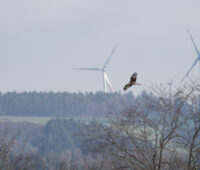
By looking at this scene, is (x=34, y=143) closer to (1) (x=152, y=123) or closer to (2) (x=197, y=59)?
(2) (x=197, y=59)

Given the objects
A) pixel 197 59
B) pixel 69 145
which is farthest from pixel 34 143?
pixel 197 59

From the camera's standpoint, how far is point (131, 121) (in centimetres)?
3959

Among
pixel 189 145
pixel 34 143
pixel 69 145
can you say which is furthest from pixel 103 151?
pixel 34 143

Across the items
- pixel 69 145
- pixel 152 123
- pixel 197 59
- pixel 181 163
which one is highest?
pixel 69 145

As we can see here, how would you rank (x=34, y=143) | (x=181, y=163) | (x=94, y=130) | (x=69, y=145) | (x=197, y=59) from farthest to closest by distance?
(x=34, y=143), (x=69, y=145), (x=197, y=59), (x=94, y=130), (x=181, y=163)

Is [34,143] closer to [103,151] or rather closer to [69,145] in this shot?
[69,145]

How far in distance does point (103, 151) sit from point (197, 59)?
48.5 metres

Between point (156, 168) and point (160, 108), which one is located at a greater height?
point (160, 108)

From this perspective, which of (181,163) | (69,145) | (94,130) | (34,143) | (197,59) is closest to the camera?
(181,163)

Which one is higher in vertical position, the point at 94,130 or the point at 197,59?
the point at 197,59

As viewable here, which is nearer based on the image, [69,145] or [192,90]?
[192,90]

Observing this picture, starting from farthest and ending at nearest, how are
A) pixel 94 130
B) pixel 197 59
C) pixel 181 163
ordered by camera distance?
pixel 197 59 < pixel 94 130 < pixel 181 163

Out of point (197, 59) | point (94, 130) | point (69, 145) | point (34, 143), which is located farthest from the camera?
point (34, 143)

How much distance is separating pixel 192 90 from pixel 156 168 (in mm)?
4435
